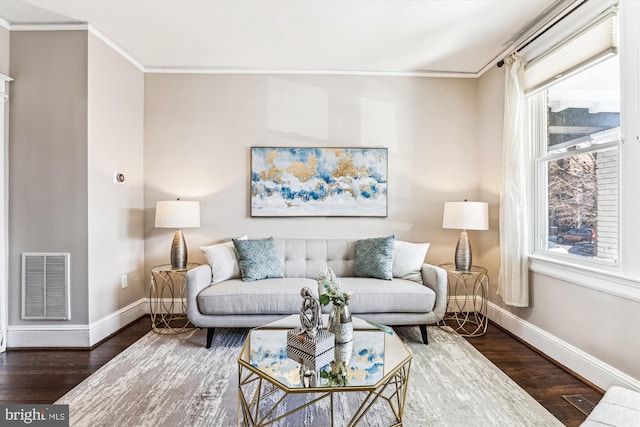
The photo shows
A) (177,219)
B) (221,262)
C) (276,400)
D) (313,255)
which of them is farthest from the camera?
(313,255)

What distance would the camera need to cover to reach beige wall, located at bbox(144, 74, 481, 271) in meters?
3.63

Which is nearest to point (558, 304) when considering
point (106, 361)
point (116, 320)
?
point (106, 361)

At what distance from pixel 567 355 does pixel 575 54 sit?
2.14 meters

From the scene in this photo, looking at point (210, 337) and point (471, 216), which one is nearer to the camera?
point (210, 337)

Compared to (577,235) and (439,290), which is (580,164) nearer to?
(577,235)

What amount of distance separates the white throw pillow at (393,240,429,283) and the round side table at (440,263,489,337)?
321mm

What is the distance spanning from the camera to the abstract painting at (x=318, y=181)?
3607 mm

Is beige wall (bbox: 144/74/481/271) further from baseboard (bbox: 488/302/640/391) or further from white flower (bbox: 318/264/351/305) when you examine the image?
white flower (bbox: 318/264/351/305)

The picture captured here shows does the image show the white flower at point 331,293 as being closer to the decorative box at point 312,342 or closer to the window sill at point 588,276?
the decorative box at point 312,342

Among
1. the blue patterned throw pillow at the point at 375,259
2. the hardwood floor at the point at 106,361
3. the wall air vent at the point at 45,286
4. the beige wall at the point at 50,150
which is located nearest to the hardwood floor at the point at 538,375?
the hardwood floor at the point at 106,361

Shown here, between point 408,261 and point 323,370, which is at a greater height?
point 408,261

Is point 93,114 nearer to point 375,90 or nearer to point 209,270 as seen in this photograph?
point 209,270

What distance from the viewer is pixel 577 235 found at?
2434 mm

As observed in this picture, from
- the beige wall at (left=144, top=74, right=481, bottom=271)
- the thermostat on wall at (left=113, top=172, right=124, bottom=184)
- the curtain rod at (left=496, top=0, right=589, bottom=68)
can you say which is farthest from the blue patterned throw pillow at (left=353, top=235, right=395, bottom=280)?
the thermostat on wall at (left=113, top=172, right=124, bottom=184)
